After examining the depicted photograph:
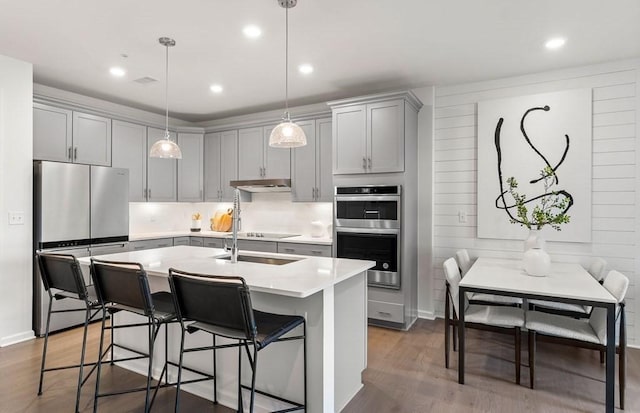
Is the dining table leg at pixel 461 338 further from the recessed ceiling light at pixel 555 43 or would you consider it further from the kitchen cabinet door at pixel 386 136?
the recessed ceiling light at pixel 555 43

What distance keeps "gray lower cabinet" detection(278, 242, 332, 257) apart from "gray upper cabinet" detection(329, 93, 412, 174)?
904 millimetres

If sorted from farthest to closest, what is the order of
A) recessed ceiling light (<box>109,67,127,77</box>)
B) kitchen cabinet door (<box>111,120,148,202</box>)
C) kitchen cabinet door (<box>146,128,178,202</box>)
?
kitchen cabinet door (<box>146,128,178,202</box>), kitchen cabinet door (<box>111,120,148,202</box>), recessed ceiling light (<box>109,67,127,77</box>)

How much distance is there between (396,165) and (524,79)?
5.22 ft

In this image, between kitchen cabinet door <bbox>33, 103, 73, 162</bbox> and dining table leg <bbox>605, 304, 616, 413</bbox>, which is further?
kitchen cabinet door <bbox>33, 103, 73, 162</bbox>

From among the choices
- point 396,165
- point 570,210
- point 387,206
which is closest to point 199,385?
point 387,206

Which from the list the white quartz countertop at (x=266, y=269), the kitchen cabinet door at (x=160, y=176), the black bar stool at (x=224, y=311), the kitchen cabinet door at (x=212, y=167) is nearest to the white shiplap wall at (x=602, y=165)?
the white quartz countertop at (x=266, y=269)

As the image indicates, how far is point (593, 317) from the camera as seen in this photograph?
2.58 m

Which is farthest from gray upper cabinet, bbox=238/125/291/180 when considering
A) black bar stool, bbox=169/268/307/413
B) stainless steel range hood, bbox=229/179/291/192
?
black bar stool, bbox=169/268/307/413

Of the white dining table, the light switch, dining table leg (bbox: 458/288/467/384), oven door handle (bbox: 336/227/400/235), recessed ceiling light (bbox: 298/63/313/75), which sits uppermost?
recessed ceiling light (bbox: 298/63/313/75)

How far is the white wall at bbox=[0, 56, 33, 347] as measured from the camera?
3350mm

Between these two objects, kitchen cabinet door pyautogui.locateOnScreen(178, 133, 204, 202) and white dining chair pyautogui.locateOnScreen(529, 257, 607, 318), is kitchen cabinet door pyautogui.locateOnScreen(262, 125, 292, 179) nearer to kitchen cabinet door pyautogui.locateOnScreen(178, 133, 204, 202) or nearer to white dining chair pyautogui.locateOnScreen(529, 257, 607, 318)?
kitchen cabinet door pyautogui.locateOnScreen(178, 133, 204, 202)

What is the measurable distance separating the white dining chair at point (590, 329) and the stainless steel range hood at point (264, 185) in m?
3.10

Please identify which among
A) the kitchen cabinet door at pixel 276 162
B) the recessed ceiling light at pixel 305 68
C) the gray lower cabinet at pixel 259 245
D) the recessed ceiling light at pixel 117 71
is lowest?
the gray lower cabinet at pixel 259 245

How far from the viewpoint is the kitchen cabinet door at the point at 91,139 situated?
162 inches
